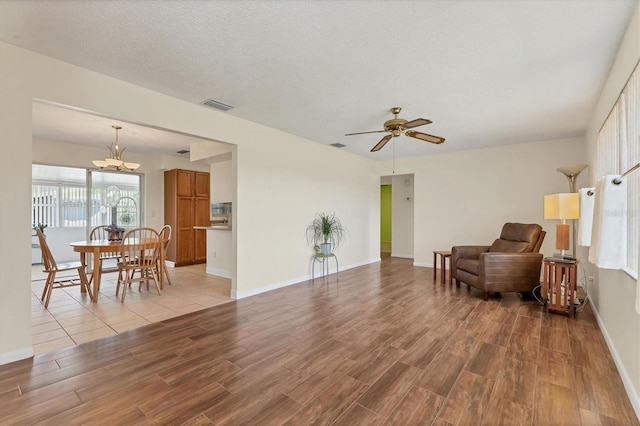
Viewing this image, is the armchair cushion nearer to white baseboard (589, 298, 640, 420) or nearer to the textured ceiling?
white baseboard (589, 298, 640, 420)

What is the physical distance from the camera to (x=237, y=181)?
412 cm

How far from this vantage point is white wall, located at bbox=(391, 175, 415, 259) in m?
7.93

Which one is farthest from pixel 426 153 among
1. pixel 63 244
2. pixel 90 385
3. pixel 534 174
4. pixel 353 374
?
pixel 63 244

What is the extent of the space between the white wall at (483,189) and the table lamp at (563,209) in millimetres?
1954

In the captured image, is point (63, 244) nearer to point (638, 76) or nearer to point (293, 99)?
point (293, 99)

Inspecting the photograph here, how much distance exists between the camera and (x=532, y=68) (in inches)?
105

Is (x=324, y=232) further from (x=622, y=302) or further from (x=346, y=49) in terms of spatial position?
(x=622, y=302)

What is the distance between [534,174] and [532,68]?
337 centimetres

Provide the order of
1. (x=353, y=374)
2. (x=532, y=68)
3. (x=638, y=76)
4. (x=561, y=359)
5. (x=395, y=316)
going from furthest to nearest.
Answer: (x=395, y=316), (x=532, y=68), (x=561, y=359), (x=353, y=374), (x=638, y=76)

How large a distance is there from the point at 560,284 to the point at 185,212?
6.98 m

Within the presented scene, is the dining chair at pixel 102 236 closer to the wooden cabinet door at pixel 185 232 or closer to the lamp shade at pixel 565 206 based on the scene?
the wooden cabinet door at pixel 185 232

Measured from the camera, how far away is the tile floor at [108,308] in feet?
9.36

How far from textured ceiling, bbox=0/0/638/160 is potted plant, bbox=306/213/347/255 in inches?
90.2

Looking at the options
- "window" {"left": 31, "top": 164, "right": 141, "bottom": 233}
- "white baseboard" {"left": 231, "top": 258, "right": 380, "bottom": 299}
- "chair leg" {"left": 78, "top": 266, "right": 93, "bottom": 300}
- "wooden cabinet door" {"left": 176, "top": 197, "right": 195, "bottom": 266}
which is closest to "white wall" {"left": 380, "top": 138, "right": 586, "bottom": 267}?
"white baseboard" {"left": 231, "top": 258, "right": 380, "bottom": 299}
